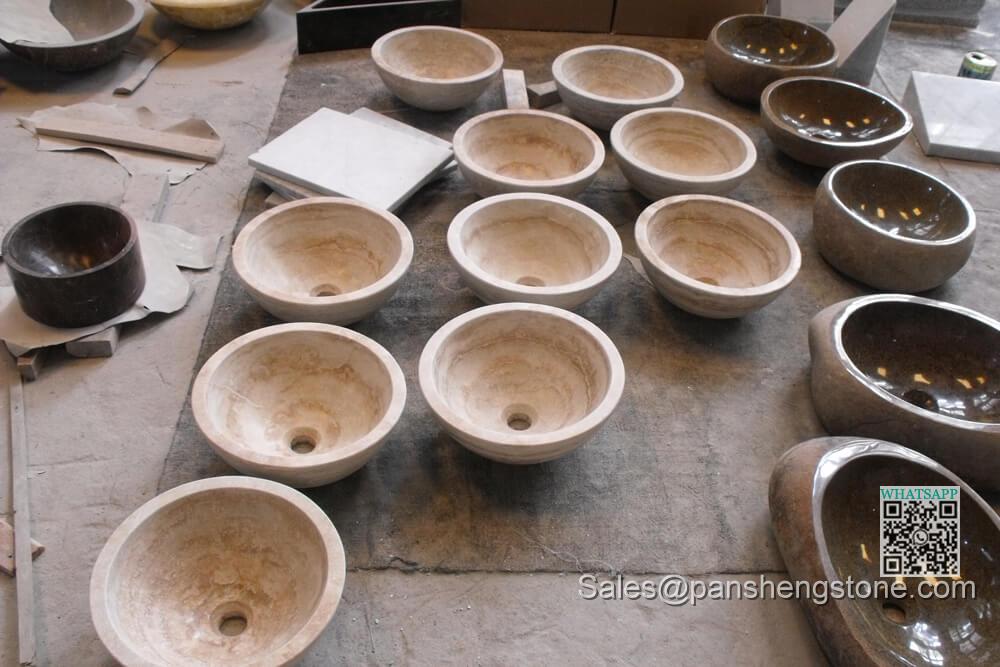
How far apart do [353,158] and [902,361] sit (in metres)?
2.67

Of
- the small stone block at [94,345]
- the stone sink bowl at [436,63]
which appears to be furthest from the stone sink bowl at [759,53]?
the small stone block at [94,345]

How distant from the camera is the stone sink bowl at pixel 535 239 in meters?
3.43

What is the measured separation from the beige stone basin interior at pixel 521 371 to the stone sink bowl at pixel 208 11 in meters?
3.48

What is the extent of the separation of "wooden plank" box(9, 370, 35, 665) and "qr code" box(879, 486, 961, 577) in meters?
2.59

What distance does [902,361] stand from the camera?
3240 millimetres

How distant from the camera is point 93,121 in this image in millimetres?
4344

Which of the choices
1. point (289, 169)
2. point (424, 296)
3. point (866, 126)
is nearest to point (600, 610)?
point (424, 296)

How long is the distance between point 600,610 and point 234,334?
1.83 m

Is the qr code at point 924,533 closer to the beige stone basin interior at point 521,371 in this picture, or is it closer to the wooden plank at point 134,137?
the beige stone basin interior at point 521,371

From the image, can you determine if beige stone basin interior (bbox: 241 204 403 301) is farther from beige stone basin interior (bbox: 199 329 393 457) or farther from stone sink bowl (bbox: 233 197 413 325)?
beige stone basin interior (bbox: 199 329 393 457)

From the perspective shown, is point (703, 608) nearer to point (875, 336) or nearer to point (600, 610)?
point (600, 610)

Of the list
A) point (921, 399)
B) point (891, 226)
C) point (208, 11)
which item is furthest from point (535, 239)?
point (208, 11)

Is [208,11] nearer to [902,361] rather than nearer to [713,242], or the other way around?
[713,242]

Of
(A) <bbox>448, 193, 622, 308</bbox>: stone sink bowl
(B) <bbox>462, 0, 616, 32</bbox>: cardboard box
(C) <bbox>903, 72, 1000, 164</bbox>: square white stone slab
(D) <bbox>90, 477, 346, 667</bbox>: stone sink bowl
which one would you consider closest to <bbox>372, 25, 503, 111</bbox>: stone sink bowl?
(B) <bbox>462, 0, 616, 32</bbox>: cardboard box
